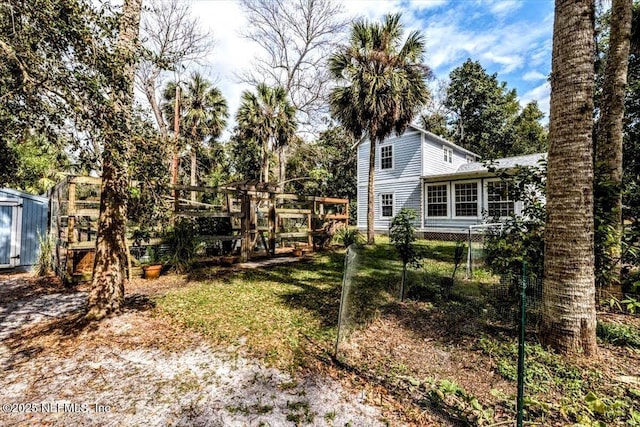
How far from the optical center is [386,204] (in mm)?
16422

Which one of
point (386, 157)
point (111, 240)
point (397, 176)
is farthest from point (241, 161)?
point (111, 240)

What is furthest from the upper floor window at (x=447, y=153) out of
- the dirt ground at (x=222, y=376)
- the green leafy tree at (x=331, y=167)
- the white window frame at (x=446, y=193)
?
the dirt ground at (x=222, y=376)

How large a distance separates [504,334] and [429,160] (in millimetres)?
12855

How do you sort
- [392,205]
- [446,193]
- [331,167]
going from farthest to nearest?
[331,167] → [392,205] → [446,193]

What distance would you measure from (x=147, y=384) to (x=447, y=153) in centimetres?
1688

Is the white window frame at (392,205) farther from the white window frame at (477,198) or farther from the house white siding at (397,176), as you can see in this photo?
the white window frame at (477,198)

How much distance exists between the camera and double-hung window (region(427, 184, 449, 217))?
14156 millimetres

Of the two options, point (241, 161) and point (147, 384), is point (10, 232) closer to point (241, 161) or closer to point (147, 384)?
point (147, 384)

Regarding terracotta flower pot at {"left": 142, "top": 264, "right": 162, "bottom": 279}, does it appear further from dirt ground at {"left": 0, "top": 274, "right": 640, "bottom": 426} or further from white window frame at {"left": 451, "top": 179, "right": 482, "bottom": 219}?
white window frame at {"left": 451, "top": 179, "right": 482, "bottom": 219}

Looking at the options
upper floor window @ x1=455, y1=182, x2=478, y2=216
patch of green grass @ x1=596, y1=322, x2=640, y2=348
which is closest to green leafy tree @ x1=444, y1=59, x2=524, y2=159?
upper floor window @ x1=455, y1=182, x2=478, y2=216

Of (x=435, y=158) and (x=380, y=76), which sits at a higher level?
(x=380, y=76)

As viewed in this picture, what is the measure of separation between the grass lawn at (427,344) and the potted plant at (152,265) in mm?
1107

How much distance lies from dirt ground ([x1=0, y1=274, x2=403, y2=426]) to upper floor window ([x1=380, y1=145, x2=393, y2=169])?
47.2 feet

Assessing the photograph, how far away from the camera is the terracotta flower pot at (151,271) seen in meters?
6.21
